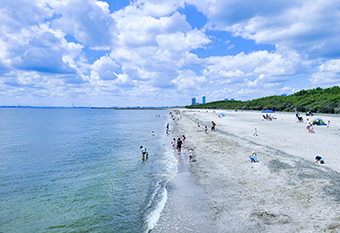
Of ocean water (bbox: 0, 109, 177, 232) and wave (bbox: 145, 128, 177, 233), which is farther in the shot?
ocean water (bbox: 0, 109, 177, 232)

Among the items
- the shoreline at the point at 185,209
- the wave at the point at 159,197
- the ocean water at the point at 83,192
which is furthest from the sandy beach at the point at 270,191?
the ocean water at the point at 83,192

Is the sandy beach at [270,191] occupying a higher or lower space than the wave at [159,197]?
higher

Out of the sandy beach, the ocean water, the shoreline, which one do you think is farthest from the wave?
the sandy beach

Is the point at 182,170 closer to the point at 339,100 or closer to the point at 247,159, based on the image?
the point at 247,159

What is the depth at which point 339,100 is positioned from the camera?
70750mm

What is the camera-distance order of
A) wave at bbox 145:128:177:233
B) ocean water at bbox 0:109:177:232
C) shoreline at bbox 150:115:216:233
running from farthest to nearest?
ocean water at bbox 0:109:177:232 < wave at bbox 145:128:177:233 < shoreline at bbox 150:115:216:233

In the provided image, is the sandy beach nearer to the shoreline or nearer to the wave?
the shoreline

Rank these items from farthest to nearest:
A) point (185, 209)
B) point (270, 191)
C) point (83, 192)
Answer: point (83, 192) → point (270, 191) → point (185, 209)

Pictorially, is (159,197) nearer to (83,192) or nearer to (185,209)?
(185,209)

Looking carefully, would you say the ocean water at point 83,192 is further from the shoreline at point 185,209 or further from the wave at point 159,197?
the shoreline at point 185,209

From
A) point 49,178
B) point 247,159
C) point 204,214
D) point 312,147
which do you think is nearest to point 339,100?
point 312,147

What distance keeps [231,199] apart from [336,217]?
4.45m

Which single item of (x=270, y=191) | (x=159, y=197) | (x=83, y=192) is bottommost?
(x=83, y=192)

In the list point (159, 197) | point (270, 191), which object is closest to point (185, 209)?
point (159, 197)
